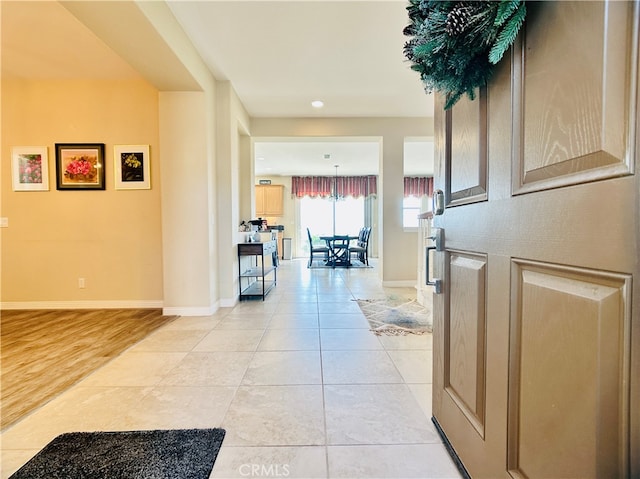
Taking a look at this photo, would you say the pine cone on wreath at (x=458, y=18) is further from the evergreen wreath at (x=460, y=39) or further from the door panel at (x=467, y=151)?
the door panel at (x=467, y=151)

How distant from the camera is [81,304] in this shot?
353 cm

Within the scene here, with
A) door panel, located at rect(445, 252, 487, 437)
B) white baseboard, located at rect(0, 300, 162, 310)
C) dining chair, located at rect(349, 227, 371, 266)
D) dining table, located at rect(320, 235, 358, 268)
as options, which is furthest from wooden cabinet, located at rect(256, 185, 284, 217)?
door panel, located at rect(445, 252, 487, 437)

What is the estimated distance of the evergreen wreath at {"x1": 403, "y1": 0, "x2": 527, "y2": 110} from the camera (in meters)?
0.71

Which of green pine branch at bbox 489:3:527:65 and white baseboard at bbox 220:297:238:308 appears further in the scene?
white baseboard at bbox 220:297:238:308

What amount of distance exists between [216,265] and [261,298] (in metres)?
0.84

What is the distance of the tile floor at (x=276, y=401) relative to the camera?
3.88ft

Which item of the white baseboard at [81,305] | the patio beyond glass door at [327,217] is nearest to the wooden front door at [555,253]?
the white baseboard at [81,305]

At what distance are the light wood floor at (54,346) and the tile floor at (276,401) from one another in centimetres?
15

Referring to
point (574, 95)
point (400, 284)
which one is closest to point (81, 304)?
point (400, 284)

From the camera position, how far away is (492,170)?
891 mm

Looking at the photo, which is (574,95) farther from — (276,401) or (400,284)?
(400,284)

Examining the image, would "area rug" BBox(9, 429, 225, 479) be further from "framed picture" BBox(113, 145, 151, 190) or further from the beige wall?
"framed picture" BBox(113, 145, 151, 190)

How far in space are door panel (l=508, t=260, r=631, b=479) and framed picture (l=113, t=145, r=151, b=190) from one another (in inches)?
152

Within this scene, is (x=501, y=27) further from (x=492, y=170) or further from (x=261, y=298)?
(x=261, y=298)
